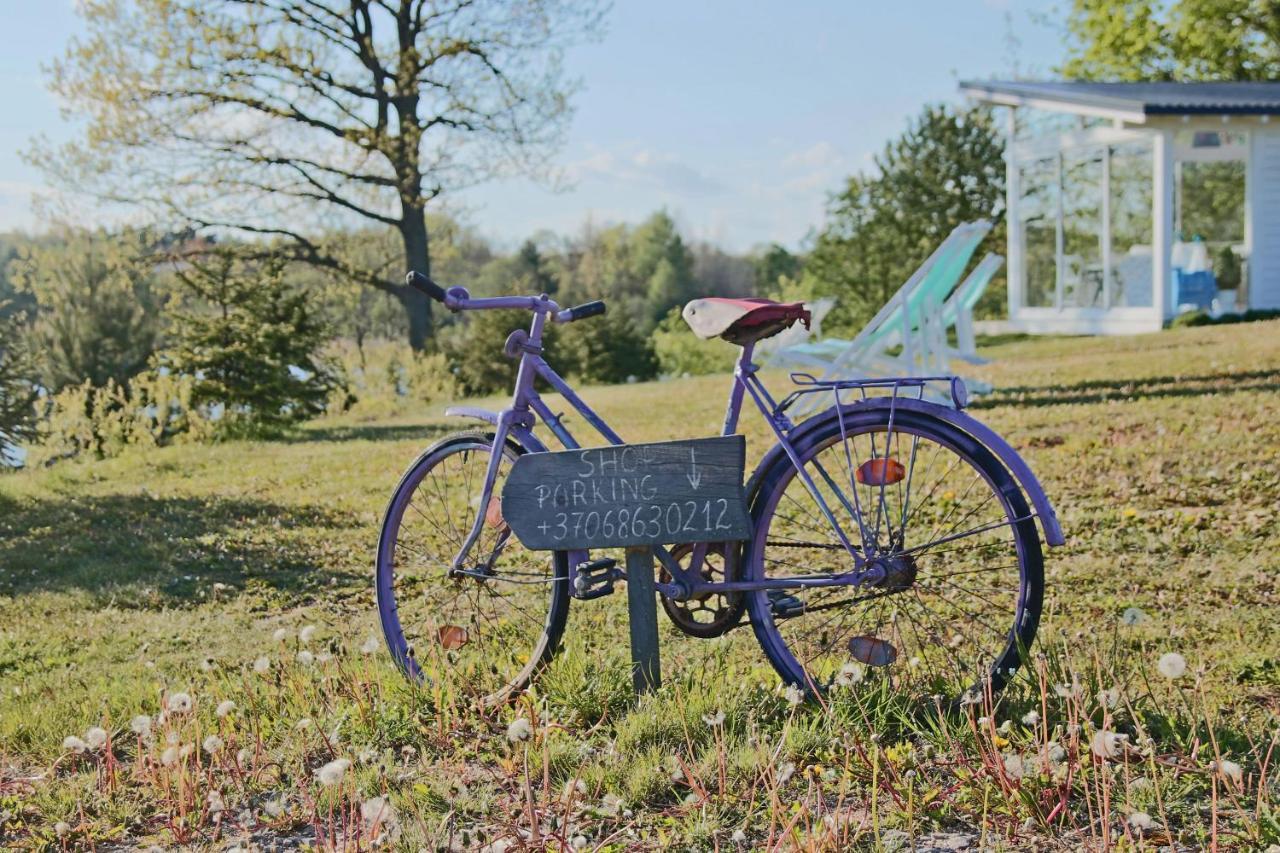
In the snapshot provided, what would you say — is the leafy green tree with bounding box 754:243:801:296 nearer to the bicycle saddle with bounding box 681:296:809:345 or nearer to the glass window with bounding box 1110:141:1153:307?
the glass window with bounding box 1110:141:1153:307

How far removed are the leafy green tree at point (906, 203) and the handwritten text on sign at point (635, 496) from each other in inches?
989

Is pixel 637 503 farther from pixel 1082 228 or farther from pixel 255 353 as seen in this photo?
pixel 1082 228

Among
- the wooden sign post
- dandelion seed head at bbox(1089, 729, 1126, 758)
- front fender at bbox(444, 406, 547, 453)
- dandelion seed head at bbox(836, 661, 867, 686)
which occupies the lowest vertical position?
dandelion seed head at bbox(836, 661, 867, 686)

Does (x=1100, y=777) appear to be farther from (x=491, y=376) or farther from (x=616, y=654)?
(x=491, y=376)

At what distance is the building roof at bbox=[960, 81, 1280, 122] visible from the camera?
16094 mm

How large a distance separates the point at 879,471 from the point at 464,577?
4.19 feet

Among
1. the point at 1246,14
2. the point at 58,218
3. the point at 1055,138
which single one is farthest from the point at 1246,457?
the point at 1246,14

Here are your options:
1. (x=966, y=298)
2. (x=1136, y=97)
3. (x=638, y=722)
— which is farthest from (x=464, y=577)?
(x=1136, y=97)

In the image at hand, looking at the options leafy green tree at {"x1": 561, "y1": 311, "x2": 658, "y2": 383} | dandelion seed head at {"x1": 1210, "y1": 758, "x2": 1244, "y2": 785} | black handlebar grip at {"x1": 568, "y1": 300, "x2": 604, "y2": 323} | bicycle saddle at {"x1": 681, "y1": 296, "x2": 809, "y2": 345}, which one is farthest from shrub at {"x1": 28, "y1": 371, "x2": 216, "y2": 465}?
leafy green tree at {"x1": 561, "y1": 311, "x2": 658, "y2": 383}

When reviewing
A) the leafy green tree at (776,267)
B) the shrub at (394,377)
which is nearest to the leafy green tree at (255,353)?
the shrub at (394,377)

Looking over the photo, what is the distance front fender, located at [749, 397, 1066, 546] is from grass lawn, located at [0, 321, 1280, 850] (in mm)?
314

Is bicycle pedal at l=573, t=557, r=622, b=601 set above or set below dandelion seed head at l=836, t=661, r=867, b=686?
above

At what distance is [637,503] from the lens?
287cm

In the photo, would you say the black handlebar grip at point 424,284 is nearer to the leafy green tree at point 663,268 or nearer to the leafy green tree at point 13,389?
the leafy green tree at point 13,389
